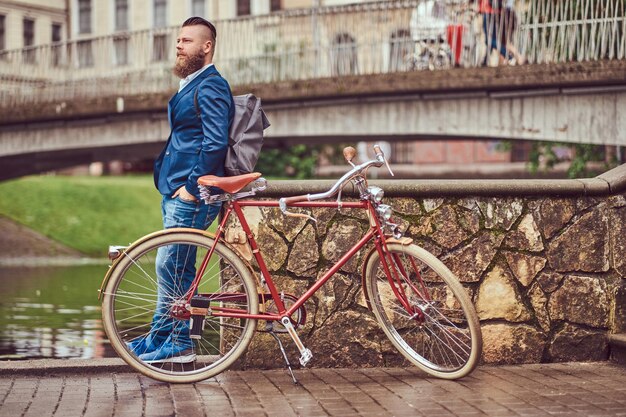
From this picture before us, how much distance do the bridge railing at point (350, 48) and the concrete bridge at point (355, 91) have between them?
0.04m

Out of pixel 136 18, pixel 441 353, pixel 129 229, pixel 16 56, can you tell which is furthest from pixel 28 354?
pixel 136 18

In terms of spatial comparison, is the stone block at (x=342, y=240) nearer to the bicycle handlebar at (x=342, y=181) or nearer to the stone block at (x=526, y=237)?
the bicycle handlebar at (x=342, y=181)

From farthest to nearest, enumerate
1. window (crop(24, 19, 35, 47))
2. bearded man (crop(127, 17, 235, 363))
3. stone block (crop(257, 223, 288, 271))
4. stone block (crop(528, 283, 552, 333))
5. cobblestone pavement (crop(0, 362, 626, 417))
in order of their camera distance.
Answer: window (crop(24, 19, 35, 47)), stone block (crop(528, 283, 552, 333)), stone block (crop(257, 223, 288, 271)), bearded man (crop(127, 17, 235, 363)), cobblestone pavement (crop(0, 362, 626, 417))

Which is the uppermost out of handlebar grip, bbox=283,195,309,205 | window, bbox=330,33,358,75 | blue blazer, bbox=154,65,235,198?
window, bbox=330,33,358,75

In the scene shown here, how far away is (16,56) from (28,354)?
1768 centimetres

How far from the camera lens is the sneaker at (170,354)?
693cm

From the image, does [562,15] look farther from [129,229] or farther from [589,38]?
[129,229]

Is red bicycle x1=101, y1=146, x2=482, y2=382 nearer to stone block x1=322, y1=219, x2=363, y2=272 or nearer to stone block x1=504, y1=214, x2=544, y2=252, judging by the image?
stone block x1=322, y1=219, x2=363, y2=272

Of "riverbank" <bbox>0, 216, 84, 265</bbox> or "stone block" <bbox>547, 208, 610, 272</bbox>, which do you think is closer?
"stone block" <bbox>547, 208, 610, 272</bbox>

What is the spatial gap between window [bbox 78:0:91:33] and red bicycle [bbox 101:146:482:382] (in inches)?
2195

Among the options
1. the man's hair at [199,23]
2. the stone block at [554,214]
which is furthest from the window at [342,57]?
the man's hair at [199,23]

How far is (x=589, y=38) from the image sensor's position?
19219 millimetres

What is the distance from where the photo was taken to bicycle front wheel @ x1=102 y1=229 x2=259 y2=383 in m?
6.83

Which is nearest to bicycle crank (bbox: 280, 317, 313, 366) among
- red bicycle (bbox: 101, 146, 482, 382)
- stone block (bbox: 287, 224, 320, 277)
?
red bicycle (bbox: 101, 146, 482, 382)
